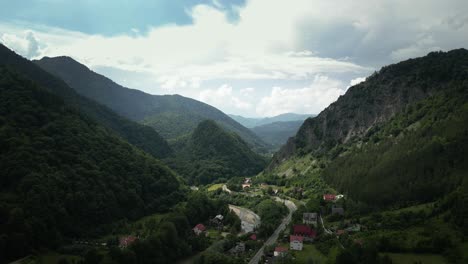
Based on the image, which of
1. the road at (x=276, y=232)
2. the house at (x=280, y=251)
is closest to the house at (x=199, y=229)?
the road at (x=276, y=232)

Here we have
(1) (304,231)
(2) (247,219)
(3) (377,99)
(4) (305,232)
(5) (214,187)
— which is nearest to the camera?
(4) (305,232)

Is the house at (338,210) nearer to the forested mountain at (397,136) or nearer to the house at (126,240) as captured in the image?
the forested mountain at (397,136)

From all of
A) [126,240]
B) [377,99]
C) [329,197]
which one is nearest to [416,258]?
[329,197]

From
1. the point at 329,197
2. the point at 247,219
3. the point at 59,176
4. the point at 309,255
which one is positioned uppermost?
the point at 59,176

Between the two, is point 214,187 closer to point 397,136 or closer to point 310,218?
point 397,136

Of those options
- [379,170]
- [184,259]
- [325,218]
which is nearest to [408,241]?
[325,218]

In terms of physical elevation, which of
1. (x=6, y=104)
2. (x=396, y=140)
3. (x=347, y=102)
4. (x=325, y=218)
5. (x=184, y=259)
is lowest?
(x=184, y=259)

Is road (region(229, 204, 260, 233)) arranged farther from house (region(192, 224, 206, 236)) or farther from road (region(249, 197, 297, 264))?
house (region(192, 224, 206, 236))

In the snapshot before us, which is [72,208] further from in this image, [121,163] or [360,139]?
[360,139]
